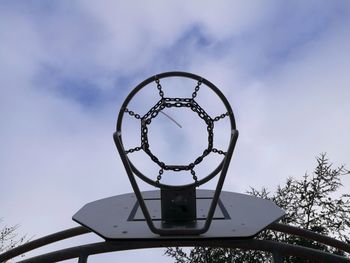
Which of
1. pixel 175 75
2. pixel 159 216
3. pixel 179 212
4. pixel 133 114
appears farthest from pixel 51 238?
pixel 175 75

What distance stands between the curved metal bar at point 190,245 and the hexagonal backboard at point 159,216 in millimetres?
53

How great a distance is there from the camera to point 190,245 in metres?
2.79

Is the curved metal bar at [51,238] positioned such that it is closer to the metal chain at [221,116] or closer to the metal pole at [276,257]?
the metal chain at [221,116]

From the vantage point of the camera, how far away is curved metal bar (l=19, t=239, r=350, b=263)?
9.04ft

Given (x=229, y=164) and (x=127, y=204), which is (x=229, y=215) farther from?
(x=127, y=204)

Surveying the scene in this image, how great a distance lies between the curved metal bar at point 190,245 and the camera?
275 cm

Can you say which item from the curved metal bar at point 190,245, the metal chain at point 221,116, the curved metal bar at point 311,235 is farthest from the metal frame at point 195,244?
the curved metal bar at point 311,235

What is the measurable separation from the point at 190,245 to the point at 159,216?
0.35 metres

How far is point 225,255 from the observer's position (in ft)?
26.5

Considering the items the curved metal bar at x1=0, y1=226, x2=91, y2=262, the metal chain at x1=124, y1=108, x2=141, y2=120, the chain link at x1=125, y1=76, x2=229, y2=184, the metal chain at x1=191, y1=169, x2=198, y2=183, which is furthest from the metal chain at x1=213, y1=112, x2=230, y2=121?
the curved metal bar at x1=0, y1=226, x2=91, y2=262

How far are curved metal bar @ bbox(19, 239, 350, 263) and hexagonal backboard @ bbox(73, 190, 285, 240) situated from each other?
53 mm

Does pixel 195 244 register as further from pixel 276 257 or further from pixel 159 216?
pixel 276 257

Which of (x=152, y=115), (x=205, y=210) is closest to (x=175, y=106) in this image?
(x=152, y=115)

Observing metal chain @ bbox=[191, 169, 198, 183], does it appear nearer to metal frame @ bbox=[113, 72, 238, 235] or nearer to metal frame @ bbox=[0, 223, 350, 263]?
metal frame @ bbox=[113, 72, 238, 235]
